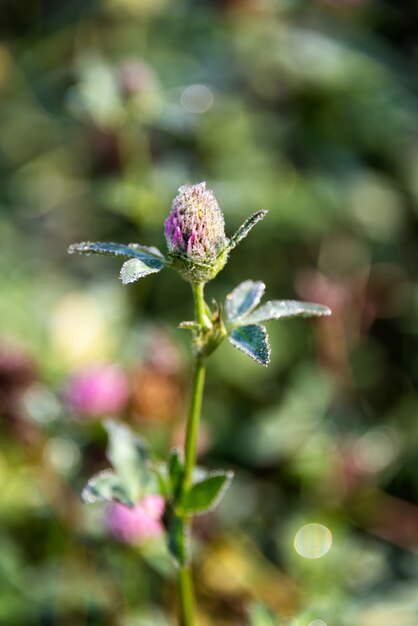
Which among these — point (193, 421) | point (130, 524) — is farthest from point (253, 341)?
point (130, 524)

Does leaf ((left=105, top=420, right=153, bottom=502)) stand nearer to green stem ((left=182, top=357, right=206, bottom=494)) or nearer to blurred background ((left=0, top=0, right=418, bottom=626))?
green stem ((left=182, top=357, right=206, bottom=494))

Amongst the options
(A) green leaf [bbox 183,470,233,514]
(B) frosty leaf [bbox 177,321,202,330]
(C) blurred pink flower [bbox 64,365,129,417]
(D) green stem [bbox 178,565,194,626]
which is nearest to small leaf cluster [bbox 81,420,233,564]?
(A) green leaf [bbox 183,470,233,514]

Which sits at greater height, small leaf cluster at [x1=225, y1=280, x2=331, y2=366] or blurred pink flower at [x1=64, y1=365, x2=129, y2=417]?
small leaf cluster at [x1=225, y1=280, x2=331, y2=366]

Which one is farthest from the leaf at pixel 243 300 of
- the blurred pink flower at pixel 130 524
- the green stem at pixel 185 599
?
the blurred pink flower at pixel 130 524

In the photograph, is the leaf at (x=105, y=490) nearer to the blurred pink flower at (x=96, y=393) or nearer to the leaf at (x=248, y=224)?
the leaf at (x=248, y=224)

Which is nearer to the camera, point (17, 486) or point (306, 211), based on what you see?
point (17, 486)

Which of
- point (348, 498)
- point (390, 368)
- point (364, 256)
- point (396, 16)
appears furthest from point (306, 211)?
point (396, 16)

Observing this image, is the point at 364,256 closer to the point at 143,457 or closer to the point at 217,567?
the point at 217,567

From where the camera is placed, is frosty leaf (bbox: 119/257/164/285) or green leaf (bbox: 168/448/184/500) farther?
green leaf (bbox: 168/448/184/500)
